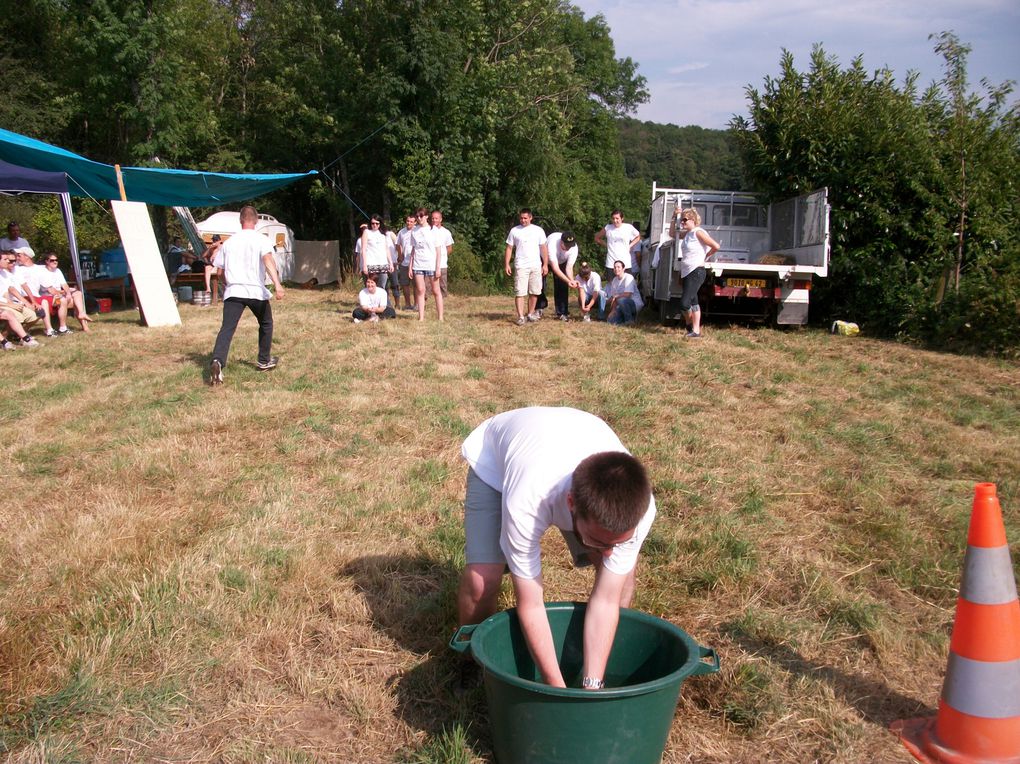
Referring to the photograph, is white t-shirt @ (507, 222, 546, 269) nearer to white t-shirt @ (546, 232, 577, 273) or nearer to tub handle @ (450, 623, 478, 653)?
white t-shirt @ (546, 232, 577, 273)

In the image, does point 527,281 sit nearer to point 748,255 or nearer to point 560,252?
point 560,252

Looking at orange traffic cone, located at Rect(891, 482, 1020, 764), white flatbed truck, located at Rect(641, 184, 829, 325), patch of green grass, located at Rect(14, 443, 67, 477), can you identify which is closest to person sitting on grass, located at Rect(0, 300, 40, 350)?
patch of green grass, located at Rect(14, 443, 67, 477)

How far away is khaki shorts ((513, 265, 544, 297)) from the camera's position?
12039 mm

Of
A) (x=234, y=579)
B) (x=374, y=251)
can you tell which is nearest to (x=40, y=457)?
(x=234, y=579)

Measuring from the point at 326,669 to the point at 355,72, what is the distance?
2302cm

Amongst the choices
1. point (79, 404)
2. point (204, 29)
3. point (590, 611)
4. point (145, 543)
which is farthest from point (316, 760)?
point (204, 29)

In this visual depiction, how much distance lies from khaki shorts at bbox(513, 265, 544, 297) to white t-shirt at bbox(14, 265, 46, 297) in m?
7.08

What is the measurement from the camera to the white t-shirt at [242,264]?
827 cm

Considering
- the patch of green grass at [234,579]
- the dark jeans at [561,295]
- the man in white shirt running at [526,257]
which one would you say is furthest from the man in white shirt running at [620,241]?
the patch of green grass at [234,579]

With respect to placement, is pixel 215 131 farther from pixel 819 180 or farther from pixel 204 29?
pixel 819 180

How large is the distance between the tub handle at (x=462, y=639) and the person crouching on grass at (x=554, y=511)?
0.68ft

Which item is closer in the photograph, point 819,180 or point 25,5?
point 819,180

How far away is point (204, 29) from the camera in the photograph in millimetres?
29859

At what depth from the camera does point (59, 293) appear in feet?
40.1
